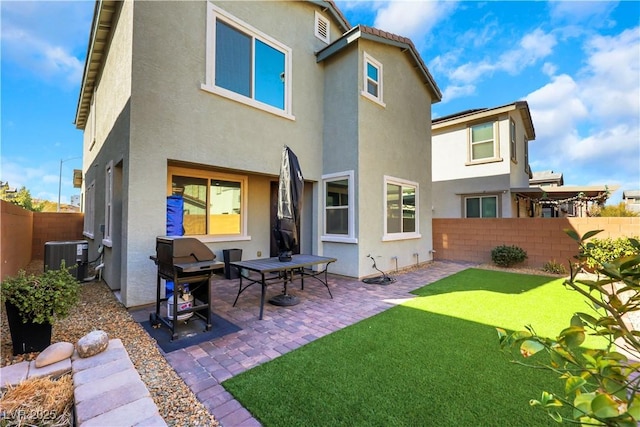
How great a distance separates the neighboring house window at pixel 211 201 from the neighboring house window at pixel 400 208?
454 centimetres

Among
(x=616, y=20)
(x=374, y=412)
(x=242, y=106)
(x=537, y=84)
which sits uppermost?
(x=537, y=84)

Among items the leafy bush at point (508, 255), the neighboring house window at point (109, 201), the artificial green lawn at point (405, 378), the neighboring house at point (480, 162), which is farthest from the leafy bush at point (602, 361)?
the neighboring house at point (480, 162)

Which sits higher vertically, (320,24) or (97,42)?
(320,24)

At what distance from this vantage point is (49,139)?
740 inches

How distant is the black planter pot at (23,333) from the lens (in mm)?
3445

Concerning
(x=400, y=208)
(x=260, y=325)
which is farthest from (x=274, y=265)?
(x=400, y=208)

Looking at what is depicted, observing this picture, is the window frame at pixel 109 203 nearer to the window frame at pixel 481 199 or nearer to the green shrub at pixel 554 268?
the green shrub at pixel 554 268

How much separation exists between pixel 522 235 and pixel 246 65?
10.4m

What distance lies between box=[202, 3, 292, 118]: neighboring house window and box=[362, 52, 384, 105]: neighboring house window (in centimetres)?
232

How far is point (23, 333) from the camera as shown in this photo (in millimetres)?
3473

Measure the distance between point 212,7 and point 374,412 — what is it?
8188 millimetres

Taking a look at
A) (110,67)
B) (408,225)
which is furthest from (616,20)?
(110,67)

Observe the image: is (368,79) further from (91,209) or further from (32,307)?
(91,209)

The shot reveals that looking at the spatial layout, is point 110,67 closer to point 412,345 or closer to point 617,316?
Answer: point 412,345
